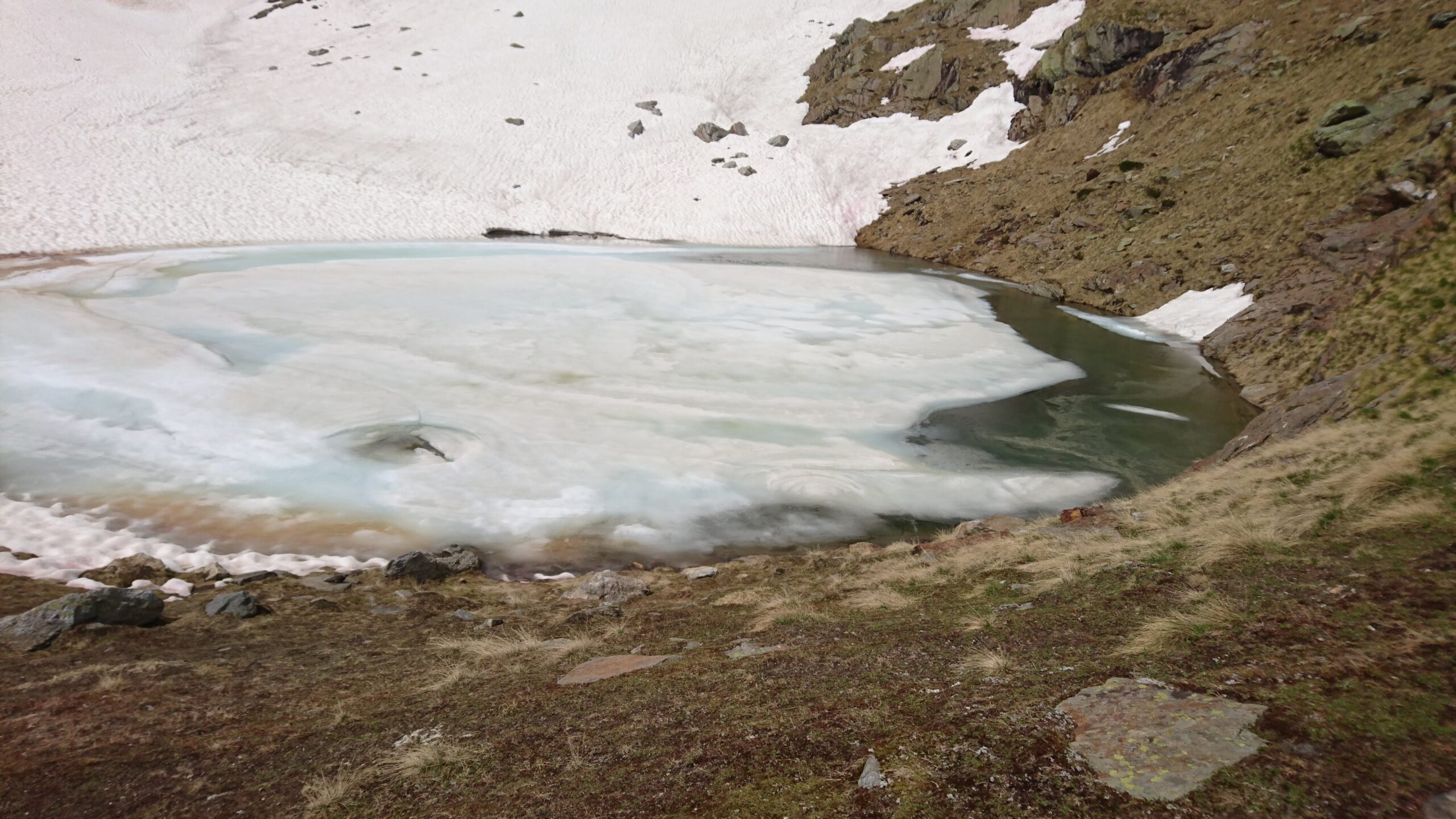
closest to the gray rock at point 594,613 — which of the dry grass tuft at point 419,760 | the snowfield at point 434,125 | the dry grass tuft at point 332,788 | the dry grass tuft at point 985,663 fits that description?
the dry grass tuft at point 419,760

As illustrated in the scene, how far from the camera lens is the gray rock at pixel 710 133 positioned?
49.5 metres

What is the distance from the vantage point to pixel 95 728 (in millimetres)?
5254

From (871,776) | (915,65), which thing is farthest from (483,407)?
(915,65)

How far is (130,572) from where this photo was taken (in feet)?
28.2

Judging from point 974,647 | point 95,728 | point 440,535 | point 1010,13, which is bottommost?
point 440,535

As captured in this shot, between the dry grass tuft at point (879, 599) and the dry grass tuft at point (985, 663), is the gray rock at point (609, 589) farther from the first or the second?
the dry grass tuft at point (985, 663)

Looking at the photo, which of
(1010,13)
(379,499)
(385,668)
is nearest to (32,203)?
(379,499)

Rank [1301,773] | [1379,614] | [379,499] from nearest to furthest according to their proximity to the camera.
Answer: [1301,773] → [1379,614] → [379,499]

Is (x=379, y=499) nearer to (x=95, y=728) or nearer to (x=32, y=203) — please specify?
(x=95, y=728)

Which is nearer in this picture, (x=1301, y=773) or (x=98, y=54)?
(x=1301, y=773)

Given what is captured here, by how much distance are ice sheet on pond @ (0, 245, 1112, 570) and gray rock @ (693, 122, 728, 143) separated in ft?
95.9

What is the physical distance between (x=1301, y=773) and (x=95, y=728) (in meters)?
7.14

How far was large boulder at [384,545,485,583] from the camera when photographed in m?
9.29

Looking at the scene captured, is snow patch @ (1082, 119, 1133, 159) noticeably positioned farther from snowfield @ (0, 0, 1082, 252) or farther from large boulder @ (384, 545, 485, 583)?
large boulder @ (384, 545, 485, 583)
